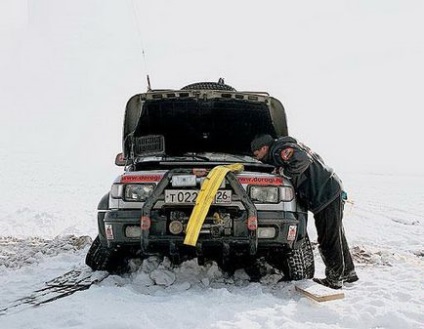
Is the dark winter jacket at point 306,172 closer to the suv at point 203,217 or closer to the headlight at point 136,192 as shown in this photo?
the suv at point 203,217

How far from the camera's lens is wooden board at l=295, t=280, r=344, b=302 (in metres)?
3.89

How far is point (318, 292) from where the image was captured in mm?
4027

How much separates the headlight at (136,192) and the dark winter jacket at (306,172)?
1250 mm

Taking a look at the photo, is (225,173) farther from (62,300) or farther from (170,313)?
(62,300)

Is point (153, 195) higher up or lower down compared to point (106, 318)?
higher up

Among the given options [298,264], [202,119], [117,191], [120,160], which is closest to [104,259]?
[117,191]

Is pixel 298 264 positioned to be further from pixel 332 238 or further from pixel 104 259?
pixel 104 259

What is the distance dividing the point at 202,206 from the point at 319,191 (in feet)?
4.17

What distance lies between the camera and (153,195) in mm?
4297

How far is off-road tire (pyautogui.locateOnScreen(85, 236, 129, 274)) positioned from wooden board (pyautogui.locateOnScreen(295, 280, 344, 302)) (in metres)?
1.92

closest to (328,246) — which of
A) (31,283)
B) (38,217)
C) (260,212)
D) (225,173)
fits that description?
(260,212)

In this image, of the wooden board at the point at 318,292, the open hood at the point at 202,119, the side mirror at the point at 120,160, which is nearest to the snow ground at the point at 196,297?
the wooden board at the point at 318,292

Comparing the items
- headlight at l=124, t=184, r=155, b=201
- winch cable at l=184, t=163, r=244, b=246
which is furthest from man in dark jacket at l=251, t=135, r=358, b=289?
headlight at l=124, t=184, r=155, b=201

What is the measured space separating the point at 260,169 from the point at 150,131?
1.77m
